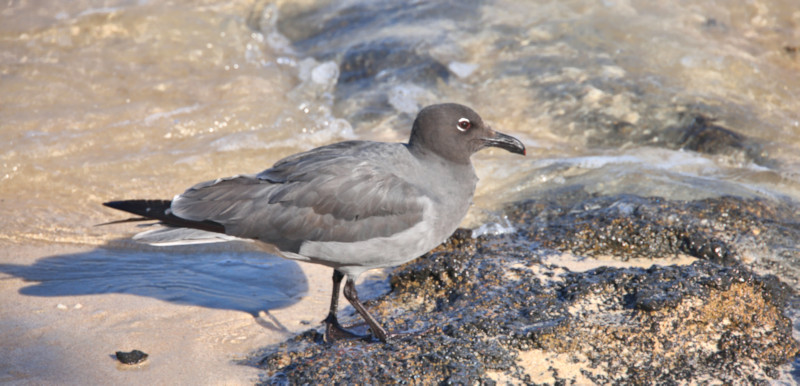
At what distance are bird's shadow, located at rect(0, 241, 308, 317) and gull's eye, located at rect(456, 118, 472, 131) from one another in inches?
70.9

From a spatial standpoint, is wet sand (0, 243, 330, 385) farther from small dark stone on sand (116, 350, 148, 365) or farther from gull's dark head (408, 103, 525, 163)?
gull's dark head (408, 103, 525, 163)

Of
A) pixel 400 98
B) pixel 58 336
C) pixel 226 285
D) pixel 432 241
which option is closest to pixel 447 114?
pixel 432 241

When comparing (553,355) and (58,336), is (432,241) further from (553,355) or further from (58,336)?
(58,336)

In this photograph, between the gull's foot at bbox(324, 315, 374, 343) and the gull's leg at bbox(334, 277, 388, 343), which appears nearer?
the gull's leg at bbox(334, 277, 388, 343)

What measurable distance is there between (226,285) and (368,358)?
189 cm

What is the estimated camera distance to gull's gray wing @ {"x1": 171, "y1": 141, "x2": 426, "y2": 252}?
4.62m

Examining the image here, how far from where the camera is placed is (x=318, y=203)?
184 inches

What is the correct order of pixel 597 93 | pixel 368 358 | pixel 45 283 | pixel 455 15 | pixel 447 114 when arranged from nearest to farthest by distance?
pixel 368 358 → pixel 447 114 → pixel 45 283 → pixel 597 93 → pixel 455 15

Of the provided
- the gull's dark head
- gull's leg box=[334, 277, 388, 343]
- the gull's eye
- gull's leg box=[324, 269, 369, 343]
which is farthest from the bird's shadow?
the gull's eye

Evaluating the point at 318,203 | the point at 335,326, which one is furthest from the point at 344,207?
the point at 335,326

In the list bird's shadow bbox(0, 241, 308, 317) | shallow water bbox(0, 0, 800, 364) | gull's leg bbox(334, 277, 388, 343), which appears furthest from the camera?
shallow water bbox(0, 0, 800, 364)

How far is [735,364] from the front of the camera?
14.0 ft

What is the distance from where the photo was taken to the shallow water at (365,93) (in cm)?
725

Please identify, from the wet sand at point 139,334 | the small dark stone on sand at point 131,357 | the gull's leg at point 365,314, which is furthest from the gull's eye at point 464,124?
the small dark stone on sand at point 131,357
